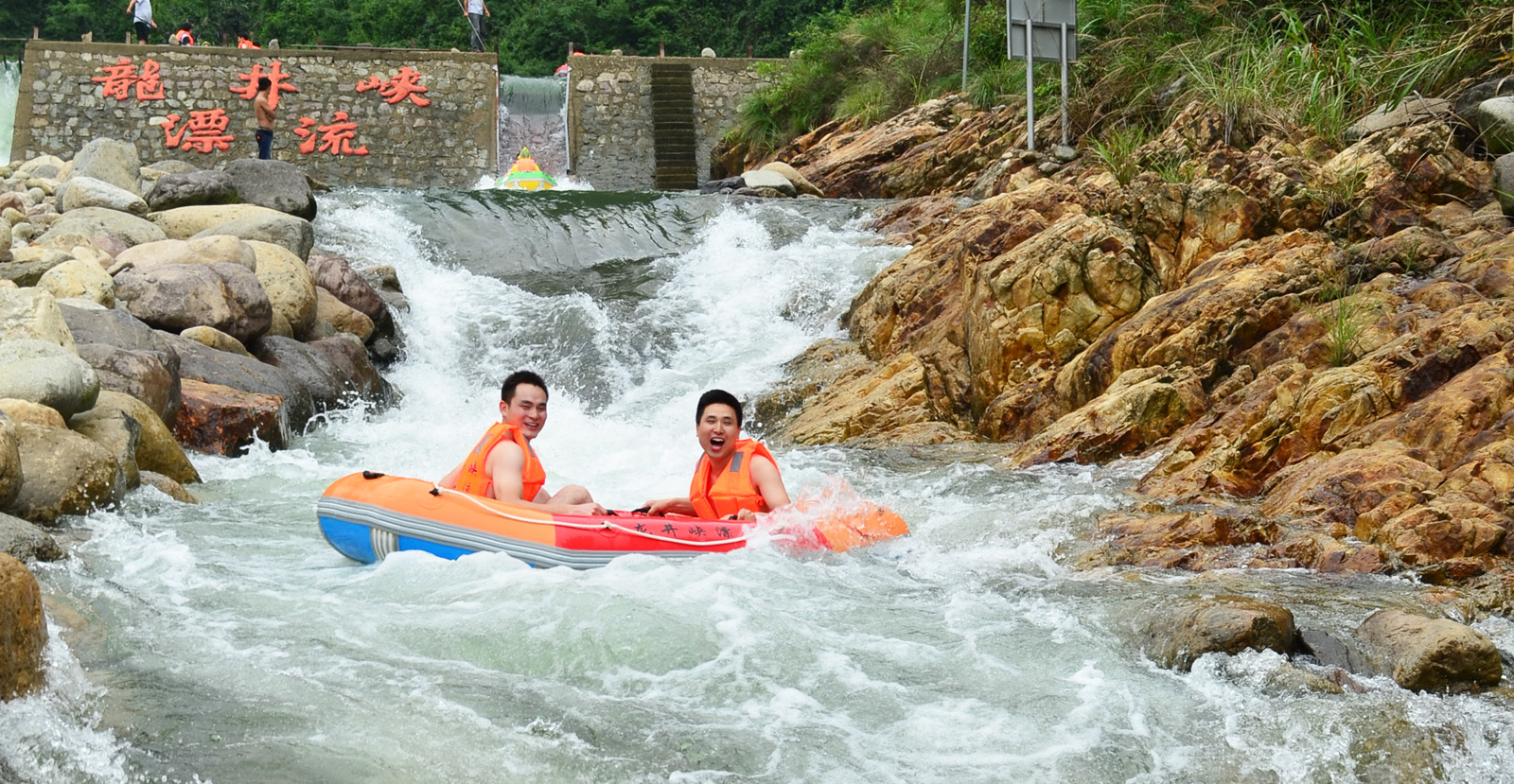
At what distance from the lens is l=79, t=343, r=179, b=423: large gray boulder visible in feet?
22.5

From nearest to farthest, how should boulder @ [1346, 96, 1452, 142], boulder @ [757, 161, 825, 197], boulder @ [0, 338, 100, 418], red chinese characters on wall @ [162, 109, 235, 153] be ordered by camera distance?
boulder @ [0, 338, 100, 418] → boulder @ [1346, 96, 1452, 142] → boulder @ [757, 161, 825, 197] → red chinese characters on wall @ [162, 109, 235, 153]

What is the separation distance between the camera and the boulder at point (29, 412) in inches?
224

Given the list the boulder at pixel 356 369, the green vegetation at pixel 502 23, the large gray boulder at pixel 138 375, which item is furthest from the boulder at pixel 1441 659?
the green vegetation at pixel 502 23

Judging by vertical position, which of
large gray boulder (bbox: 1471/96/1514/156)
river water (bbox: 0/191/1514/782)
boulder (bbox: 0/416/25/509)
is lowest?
river water (bbox: 0/191/1514/782)

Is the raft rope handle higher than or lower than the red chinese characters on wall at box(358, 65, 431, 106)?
lower

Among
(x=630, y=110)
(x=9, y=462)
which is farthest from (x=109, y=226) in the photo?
(x=630, y=110)

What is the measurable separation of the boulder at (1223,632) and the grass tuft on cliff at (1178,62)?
543 cm

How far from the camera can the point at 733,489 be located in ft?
17.6

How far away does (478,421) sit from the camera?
9.20m

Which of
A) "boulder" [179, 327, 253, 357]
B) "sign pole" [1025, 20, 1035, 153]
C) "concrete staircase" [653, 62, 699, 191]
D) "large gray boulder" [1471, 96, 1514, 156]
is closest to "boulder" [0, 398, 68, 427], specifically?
"boulder" [179, 327, 253, 357]

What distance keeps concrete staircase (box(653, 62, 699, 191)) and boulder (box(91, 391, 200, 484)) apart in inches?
513

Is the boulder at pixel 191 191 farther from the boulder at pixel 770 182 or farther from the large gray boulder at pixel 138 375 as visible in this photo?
the boulder at pixel 770 182

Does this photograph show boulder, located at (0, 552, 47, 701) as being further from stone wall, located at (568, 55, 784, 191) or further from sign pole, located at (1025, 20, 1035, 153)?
stone wall, located at (568, 55, 784, 191)

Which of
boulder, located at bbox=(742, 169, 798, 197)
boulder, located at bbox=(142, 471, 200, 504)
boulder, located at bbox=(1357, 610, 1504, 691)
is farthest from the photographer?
boulder, located at bbox=(742, 169, 798, 197)
